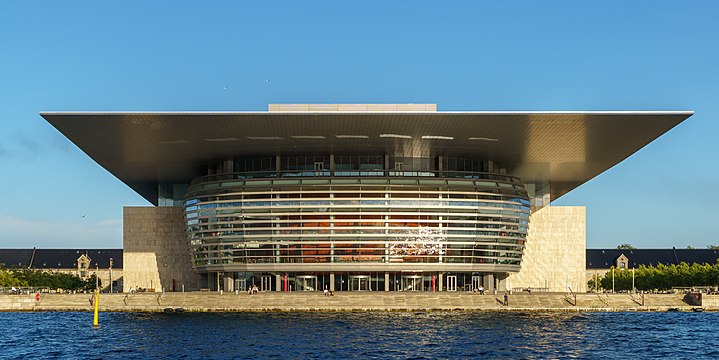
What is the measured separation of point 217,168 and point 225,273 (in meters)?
9.26

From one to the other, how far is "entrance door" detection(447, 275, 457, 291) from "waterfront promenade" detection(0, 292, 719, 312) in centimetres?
693

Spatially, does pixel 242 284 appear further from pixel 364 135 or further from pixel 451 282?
pixel 364 135

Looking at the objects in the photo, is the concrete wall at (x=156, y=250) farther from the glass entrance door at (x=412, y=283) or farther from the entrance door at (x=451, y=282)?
the entrance door at (x=451, y=282)

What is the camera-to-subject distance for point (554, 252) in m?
97.5

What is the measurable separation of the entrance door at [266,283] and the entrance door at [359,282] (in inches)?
276

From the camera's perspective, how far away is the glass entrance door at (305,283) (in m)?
83.1

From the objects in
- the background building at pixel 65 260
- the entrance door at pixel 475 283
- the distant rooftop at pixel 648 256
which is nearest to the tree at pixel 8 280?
the background building at pixel 65 260

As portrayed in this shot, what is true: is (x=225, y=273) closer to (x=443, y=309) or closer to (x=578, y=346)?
(x=443, y=309)

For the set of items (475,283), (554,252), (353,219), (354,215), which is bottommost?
(475,283)

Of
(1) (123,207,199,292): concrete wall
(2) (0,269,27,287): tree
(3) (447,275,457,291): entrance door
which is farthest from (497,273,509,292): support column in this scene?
(2) (0,269,27,287): tree

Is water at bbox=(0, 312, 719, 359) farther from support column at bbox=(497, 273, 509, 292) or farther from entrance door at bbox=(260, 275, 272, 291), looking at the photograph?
support column at bbox=(497, 273, 509, 292)

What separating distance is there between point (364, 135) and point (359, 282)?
661 inches

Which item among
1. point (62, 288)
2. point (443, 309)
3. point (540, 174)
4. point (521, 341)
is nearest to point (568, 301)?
point (443, 309)

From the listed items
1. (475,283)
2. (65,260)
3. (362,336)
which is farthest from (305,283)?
(65,260)
